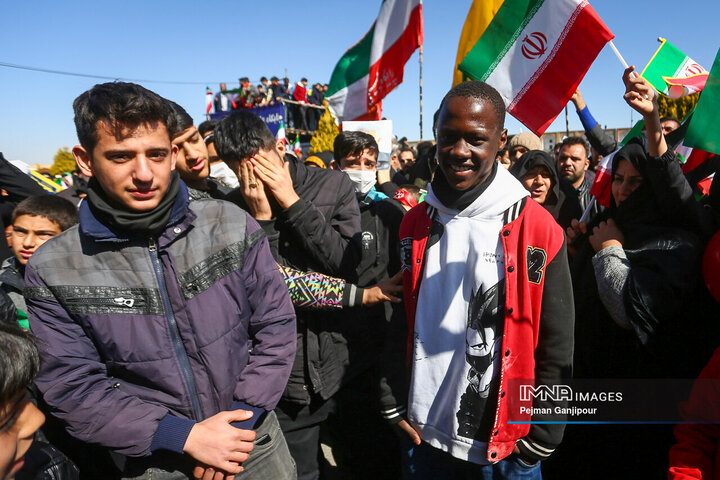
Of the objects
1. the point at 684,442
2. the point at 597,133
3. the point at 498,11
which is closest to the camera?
the point at 684,442

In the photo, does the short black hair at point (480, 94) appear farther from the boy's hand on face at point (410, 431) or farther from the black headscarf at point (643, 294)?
the boy's hand on face at point (410, 431)

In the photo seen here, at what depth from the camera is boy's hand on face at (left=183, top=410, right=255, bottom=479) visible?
139 centimetres

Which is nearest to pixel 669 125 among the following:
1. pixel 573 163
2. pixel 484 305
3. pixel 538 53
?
pixel 573 163

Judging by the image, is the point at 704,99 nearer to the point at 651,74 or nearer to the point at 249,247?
the point at 651,74

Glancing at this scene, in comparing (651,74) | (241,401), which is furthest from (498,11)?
(241,401)

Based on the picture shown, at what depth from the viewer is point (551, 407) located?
1.58 meters

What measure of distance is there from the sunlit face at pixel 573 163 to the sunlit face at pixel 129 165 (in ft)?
12.4

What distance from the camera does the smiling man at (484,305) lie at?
5.06 ft

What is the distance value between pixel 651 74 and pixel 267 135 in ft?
12.1

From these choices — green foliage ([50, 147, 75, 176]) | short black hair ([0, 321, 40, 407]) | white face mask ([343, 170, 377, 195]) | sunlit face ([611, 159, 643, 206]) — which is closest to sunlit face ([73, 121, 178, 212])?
short black hair ([0, 321, 40, 407])

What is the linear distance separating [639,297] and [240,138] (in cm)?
197

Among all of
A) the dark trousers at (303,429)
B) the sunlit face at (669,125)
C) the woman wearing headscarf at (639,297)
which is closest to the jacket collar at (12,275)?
the dark trousers at (303,429)

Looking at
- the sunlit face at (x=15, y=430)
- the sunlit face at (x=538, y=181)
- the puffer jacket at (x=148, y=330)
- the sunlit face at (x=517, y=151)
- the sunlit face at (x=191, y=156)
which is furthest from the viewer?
the sunlit face at (x=517, y=151)

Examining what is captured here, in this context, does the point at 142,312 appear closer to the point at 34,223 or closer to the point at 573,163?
the point at 34,223
